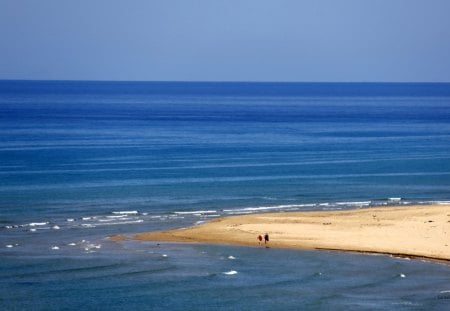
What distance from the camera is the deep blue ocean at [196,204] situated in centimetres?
3934

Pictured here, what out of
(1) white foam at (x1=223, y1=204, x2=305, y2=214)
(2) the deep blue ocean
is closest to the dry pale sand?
(2) the deep blue ocean

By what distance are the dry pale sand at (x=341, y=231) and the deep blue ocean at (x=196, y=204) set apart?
5.61 feet

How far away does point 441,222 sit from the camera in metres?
53.4

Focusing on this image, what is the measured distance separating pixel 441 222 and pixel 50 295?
2473cm

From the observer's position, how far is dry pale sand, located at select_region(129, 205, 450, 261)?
4862 centimetres

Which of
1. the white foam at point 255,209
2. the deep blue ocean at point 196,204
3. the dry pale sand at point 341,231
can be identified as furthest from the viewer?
the white foam at point 255,209

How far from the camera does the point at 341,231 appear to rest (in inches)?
2062

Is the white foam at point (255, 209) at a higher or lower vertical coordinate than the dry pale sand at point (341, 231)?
higher

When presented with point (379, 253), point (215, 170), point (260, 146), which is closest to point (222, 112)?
point (260, 146)

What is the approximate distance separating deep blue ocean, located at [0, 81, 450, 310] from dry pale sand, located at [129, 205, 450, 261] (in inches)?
67.4

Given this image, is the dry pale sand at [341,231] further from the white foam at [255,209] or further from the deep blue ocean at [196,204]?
the white foam at [255,209]

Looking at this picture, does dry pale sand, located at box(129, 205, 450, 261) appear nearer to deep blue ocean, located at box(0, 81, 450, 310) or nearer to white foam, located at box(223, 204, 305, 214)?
deep blue ocean, located at box(0, 81, 450, 310)

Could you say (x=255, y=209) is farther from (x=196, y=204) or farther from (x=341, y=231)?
(x=341, y=231)

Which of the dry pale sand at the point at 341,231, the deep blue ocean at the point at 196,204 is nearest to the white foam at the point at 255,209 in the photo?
the deep blue ocean at the point at 196,204
